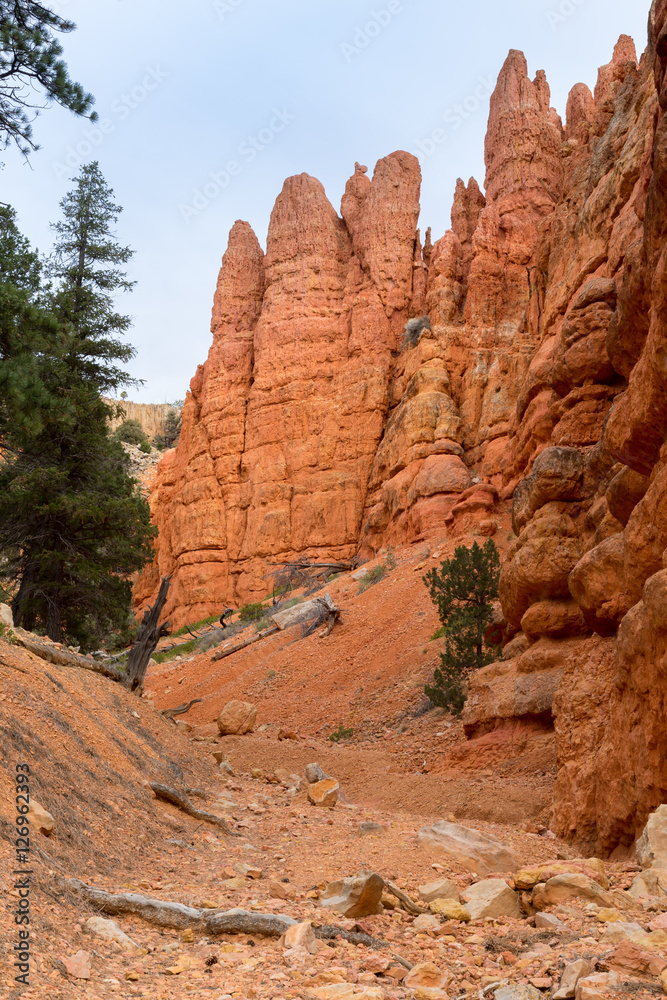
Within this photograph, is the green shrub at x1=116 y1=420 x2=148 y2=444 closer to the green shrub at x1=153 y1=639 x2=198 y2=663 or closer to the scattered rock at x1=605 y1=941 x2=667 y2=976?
→ the green shrub at x1=153 y1=639 x2=198 y2=663

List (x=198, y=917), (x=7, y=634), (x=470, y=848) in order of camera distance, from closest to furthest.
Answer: (x=198, y=917)
(x=470, y=848)
(x=7, y=634)

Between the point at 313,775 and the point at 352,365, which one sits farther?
the point at 352,365

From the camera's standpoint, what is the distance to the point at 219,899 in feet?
16.3

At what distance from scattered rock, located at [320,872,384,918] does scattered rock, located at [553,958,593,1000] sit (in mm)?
1570

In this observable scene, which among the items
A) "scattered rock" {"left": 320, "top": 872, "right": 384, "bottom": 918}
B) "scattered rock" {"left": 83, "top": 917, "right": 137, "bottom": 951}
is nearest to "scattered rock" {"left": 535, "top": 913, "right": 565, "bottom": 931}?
"scattered rock" {"left": 320, "top": 872, "right": 384, "bottom": 918}

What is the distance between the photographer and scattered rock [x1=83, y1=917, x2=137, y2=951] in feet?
12.9

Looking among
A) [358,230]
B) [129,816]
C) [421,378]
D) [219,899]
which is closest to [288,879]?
[219,899]

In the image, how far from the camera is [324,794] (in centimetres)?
902

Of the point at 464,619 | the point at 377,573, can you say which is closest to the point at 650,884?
the point at 464,619

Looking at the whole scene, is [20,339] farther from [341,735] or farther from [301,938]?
[341,735]

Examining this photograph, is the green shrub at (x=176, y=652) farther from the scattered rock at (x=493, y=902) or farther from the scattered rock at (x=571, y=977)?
the scattered rock at (x=571, y=977)

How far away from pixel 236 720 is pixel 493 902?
36.3ft

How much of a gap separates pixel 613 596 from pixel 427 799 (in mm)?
3721

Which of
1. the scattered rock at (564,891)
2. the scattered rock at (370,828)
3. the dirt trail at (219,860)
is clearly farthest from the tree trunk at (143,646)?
the scattered rock at (564,891)
